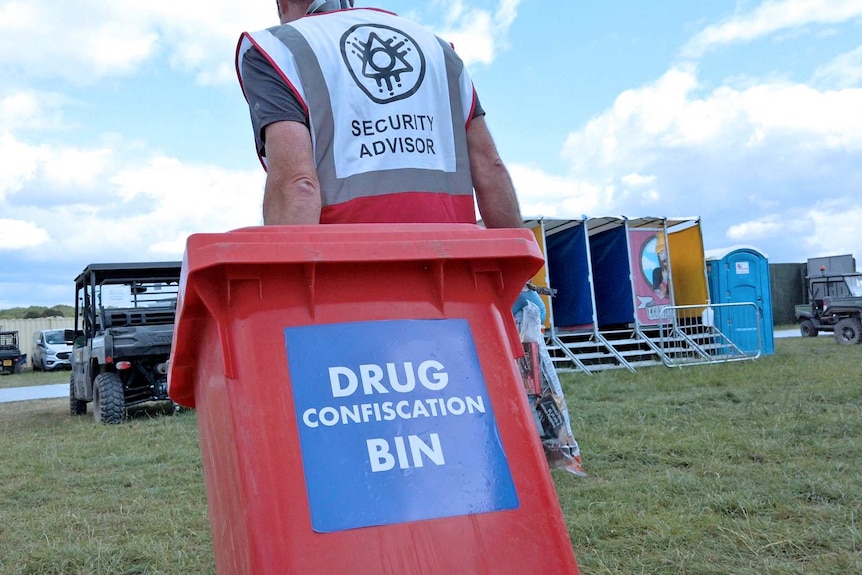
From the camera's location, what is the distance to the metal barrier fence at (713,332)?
11891mm

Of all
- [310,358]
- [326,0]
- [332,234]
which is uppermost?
[326,0]

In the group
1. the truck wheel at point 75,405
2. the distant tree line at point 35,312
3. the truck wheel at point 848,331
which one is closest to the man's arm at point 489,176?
the truck wheel at point 75,405

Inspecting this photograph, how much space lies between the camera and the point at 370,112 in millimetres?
1886

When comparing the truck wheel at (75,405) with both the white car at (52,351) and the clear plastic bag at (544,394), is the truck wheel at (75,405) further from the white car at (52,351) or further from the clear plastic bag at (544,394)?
the white car at (52,351)

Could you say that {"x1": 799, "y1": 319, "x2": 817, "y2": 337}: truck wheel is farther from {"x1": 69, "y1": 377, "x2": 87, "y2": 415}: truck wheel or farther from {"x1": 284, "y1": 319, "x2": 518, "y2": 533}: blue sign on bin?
{"x1": 284, "y1": 319, "x2": 518, "y2": 533}: blue sign on bin

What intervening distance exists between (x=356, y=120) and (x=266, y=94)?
0.22 metres

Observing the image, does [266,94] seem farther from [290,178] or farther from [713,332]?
[713,332]

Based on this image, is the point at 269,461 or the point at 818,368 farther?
the point at 818,368

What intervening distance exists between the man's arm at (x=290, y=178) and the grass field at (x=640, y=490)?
5.78 ft

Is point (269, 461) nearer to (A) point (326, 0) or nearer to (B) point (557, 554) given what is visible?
(B) point (557, 554)

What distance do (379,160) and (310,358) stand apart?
702 mm

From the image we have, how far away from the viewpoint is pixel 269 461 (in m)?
1.26

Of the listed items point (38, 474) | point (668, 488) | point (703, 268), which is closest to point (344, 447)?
point (668, 488)

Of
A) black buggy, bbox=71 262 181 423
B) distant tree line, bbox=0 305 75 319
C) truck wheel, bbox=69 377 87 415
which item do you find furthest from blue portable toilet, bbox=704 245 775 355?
distant tree line, bbox=0 305 75 319
